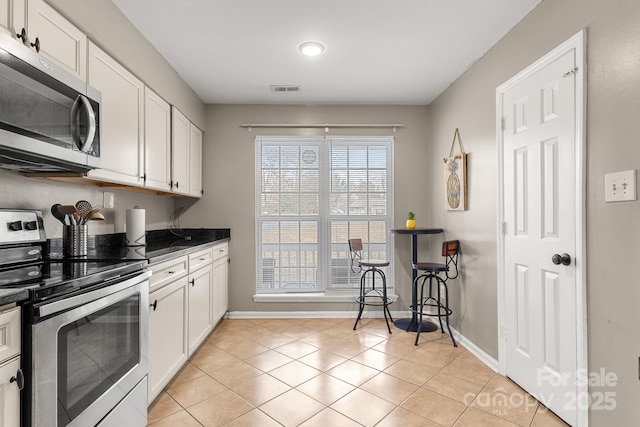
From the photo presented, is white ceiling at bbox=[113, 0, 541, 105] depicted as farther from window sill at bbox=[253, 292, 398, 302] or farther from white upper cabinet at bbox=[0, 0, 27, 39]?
window sill at bbox=[253, 292, 398, 302]

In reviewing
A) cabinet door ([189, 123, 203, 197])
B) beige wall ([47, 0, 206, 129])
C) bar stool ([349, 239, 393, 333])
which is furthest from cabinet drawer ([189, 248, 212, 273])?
bar stool ([349, 239, 393, 333])

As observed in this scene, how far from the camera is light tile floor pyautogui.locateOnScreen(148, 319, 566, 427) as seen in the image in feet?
6.34

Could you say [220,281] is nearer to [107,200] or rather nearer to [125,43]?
[107,200]

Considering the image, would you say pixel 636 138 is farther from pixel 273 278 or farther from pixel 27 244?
pixel 273 278

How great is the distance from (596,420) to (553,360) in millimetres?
345

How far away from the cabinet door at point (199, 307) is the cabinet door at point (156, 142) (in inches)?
31.9

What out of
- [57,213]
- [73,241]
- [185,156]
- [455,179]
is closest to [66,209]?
[57,213]

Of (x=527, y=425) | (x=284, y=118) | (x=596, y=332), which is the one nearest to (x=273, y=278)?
(x=284, y=118)

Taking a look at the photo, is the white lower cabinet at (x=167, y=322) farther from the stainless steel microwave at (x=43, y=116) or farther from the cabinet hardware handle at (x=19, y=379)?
the cabinet hardware handle at (x=19, y=379)

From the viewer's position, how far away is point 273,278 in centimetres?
389

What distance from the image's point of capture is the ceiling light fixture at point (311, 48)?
254cm

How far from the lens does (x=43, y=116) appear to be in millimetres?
1384

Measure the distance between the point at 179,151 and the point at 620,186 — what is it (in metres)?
3.15

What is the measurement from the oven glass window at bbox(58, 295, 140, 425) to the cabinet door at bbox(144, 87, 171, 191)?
1156mm
